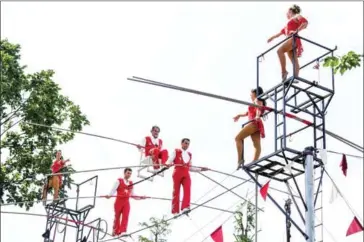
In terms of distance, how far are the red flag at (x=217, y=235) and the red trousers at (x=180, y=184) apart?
1027mm

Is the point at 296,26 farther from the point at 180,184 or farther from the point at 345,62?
the point at 345,62

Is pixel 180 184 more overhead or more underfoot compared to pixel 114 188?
more underfoot

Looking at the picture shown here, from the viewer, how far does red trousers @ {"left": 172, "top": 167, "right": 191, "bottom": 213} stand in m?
13.2

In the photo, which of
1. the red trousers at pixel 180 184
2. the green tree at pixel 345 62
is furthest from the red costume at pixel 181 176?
the green tree at pixel 345 62

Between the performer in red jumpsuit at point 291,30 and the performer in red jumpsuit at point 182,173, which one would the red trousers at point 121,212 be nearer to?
the performer in red jumpsuit at point 182,173

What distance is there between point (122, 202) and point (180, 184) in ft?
5.47

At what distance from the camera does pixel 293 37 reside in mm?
11328

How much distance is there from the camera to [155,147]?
14.4 metres

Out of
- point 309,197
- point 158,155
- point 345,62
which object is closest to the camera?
point 345,62

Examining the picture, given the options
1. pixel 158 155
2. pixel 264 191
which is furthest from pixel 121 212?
pixel 264 191

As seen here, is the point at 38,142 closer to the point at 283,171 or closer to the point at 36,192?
the point at 36,192

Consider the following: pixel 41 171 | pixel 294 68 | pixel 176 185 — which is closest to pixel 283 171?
pixel 294 68

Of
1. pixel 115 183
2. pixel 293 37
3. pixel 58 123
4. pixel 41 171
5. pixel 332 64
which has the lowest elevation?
pixel 332 64

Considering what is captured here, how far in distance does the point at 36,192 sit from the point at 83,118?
8.88 feet
